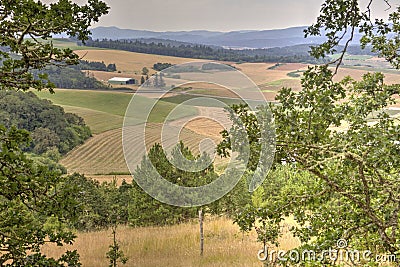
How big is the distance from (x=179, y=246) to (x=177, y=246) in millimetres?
60

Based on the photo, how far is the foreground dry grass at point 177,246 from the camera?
8.20 m

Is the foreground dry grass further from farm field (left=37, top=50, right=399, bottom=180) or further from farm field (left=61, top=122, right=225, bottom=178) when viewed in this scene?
farm field (left=61, top=122, right=225, bottom=178)

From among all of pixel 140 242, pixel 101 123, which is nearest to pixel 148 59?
pixel 101 123

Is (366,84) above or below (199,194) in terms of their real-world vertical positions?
above

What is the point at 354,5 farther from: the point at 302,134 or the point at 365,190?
the point at 365,190

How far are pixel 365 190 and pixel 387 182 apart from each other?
0.67 feet

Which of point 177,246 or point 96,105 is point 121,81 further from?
point 177,246

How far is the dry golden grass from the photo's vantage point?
8148 millimetres

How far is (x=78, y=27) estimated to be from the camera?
294 centimetres

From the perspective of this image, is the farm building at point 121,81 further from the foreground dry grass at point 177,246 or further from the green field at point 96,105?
the foreground dry grass at point 177,246

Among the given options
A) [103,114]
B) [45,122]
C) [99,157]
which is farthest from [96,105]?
[99,157]

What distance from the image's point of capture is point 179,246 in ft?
31.6

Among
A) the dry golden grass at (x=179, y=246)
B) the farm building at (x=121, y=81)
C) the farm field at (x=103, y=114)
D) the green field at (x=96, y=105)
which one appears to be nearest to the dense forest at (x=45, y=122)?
the farm field at (x=103, y=114)

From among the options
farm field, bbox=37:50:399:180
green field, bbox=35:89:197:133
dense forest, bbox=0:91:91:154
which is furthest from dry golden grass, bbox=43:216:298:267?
green field, bbox=35:89:197:133
